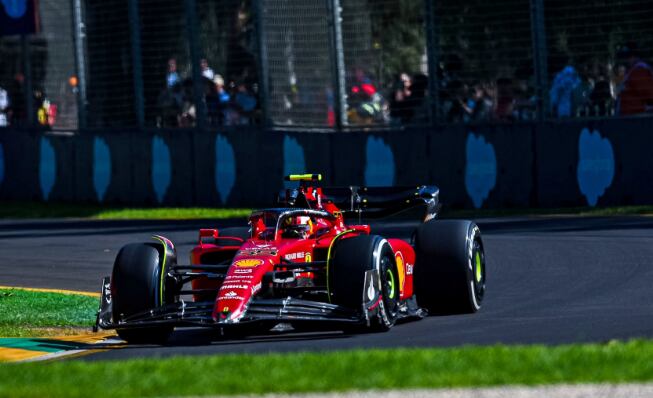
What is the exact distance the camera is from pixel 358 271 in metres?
9.99

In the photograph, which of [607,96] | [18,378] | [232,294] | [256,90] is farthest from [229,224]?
[18,378]

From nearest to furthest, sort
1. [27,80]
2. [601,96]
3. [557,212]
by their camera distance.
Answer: [601,96] < [557,212] < [27,80]

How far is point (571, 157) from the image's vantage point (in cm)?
1912

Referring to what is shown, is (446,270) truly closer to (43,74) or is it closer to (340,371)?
(340,371)

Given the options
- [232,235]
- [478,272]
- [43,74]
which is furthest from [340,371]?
[43,74]

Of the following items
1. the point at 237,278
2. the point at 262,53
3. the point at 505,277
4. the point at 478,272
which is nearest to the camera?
the point at 237,278

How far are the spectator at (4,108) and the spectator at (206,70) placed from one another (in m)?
4.74

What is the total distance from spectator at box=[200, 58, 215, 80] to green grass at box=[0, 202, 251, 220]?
204 centimetres

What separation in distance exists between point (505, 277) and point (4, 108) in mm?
14320

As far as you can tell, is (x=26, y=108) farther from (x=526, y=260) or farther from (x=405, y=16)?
(x=526, y=260)

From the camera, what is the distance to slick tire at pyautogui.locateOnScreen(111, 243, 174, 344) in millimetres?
10367

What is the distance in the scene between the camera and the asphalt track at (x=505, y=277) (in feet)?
31.6

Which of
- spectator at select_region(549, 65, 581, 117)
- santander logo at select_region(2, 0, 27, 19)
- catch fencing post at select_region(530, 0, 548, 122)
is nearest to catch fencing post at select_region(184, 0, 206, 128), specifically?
santander logo at select_region(2, 0, 27, 19)

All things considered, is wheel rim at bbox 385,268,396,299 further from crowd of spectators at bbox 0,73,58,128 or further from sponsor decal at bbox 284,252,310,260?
crowd of spectators at bbox 0,73,58,128
